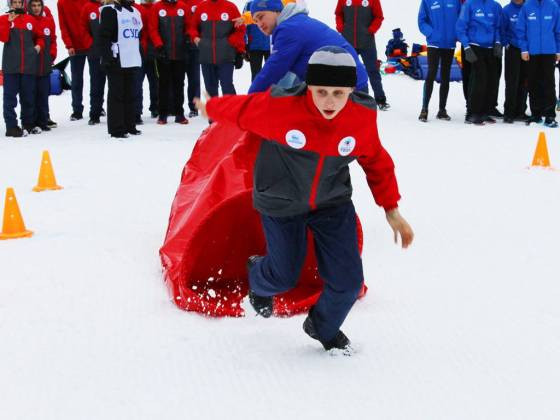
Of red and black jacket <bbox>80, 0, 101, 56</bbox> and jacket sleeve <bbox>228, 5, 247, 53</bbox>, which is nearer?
red and black jacket <bbox>80, 0, 101, 56</bbox>

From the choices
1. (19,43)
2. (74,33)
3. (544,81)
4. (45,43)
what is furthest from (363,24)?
(19,43)

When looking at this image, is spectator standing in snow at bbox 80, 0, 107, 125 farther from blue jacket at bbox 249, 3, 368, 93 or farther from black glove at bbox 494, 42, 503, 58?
blue jacket at bbox 249, 3, 368, 93

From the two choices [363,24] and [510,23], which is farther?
[363,24]

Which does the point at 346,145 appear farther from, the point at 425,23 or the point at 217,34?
→ the point at 425,23

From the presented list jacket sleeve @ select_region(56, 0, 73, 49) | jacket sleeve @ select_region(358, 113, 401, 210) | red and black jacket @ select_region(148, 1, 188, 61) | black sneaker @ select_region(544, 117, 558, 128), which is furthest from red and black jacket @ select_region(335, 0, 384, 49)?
jacket sleeve @ select_region(358, 113, 401, 210)

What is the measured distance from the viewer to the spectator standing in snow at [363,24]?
10484 mm

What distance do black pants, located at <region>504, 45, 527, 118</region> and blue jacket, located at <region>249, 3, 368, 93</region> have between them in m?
6.35

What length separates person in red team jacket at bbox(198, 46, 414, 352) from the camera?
2756 mm

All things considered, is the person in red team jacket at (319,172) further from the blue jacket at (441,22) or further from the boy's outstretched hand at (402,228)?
the blue jacket at (441,22)

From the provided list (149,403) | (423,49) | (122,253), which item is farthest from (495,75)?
(149,403)

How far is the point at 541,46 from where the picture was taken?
9.59 meters

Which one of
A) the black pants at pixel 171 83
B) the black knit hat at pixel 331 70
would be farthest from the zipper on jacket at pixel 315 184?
the black pants at pixel 171 83

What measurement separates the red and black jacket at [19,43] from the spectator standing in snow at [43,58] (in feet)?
0.30

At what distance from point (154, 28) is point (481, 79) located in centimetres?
435
